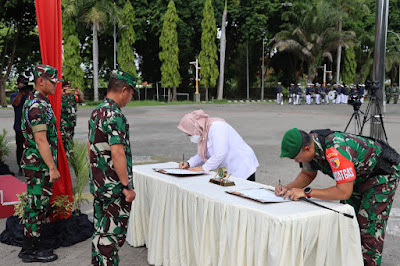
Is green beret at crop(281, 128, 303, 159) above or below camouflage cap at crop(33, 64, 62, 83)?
below

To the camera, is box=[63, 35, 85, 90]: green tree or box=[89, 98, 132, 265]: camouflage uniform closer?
box=[89, 98, 132, 265]: camouflage uniform

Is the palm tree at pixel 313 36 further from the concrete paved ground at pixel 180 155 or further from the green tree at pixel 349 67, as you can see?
the concrete paved ground at pixel 180 155

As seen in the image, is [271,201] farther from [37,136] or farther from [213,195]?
[37,136]

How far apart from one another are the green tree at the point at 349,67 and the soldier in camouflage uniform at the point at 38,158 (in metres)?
43.8

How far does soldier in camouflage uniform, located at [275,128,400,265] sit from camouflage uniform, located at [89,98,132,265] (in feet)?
3.95

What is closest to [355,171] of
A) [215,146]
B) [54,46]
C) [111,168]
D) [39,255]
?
[215,146]

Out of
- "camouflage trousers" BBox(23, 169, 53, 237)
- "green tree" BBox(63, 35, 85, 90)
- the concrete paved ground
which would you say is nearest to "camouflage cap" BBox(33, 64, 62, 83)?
"camouflage trousers" BBox(23, 169, 53, 237)

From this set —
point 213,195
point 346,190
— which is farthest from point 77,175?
point 346,190

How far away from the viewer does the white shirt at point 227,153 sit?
3961 mm

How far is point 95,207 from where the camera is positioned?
313 centimetres

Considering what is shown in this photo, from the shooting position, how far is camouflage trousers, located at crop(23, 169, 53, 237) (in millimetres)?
3809

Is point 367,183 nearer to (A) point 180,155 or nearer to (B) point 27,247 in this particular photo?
(B) point 27,247

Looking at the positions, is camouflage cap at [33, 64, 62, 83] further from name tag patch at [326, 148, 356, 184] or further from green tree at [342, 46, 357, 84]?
green tree at [342, 46, 357, 84]

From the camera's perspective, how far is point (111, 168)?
119 inches
